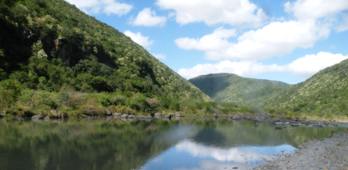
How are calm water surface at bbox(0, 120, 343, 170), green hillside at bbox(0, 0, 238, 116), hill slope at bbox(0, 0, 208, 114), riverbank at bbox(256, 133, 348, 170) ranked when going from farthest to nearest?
hill slope at bbox(0, 0, 208, 114) < green hillside at bbox(0, 0, 238, 116) < riverbank at bbox(256, 133, 348, 170) < calm water surface at bbox(0, 120, 343, 170)

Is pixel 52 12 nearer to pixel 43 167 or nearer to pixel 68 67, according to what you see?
pixel 68 67

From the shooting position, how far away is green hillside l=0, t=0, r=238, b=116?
119562 millimetres

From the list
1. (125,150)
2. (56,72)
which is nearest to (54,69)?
(56,72)

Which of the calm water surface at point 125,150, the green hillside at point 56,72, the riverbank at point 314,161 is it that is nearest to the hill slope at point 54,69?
the green hillside at point 56,72

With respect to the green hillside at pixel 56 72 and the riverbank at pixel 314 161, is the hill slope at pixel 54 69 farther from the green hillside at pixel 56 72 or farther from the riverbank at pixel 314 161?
the riverbank at pixel 314 161

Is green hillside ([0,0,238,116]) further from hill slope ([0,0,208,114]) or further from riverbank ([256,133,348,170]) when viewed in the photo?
riverbank ([256,133,348,170])

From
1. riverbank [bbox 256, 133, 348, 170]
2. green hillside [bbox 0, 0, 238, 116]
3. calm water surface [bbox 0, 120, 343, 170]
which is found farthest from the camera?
green hillside [bbox 0, 0, 238, 116]

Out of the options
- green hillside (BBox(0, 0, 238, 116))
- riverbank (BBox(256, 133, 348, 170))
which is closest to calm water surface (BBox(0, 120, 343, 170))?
riverbank (BBox(256, 133, 348, 170))

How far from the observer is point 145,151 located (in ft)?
198

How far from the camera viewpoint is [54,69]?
152 m

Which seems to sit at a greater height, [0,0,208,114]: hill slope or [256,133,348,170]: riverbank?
[0,0,208,114]: hill slope

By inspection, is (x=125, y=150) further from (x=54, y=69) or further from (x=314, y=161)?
(x=54, y=69)

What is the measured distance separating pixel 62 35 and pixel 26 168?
12883 cm

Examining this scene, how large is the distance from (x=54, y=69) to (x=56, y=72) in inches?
78.3
